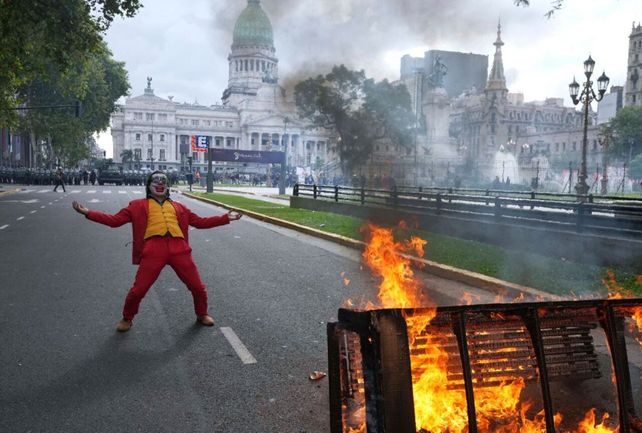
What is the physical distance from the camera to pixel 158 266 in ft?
17.9

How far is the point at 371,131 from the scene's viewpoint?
3316cm

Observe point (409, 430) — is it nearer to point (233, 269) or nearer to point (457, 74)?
point (233, 269)

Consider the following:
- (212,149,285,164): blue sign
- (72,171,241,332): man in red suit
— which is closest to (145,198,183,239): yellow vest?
(72,171,241,332): man in red suit

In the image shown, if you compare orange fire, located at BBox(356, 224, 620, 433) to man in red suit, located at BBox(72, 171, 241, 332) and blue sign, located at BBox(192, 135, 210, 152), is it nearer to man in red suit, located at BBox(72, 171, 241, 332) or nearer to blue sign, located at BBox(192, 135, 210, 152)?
man in red suit, located at BBox(72, 171, 241, 332)

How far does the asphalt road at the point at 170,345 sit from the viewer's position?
362cm

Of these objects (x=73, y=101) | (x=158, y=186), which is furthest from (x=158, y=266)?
(x=73, y=101)

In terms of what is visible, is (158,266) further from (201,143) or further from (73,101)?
(73,101)

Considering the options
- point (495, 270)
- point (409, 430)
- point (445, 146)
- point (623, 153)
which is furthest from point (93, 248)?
point (623, 153)

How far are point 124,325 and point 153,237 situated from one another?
0.87 meters

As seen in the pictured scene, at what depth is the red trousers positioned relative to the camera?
5430 mm

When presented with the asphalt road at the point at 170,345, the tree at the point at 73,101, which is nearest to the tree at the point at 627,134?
the tree at the point at 73,101

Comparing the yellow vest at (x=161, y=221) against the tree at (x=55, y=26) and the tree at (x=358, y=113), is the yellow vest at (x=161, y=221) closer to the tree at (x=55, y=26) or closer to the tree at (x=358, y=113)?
the tree at (x=55, y=26)

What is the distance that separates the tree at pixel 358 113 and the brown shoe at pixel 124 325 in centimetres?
2250

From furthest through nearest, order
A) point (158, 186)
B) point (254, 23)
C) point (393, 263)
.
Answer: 1. point (254, 23)
2. point (393, 263)
3. point (158, 186)
